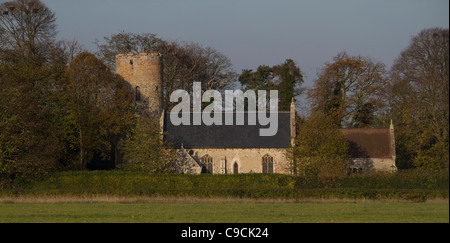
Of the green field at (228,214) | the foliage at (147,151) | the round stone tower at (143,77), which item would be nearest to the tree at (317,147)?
Answer: the foliage at (147,151)

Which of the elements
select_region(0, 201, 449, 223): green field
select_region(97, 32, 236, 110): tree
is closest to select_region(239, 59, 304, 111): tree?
select_region(97, 32, 236, 110): tree

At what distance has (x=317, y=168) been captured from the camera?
47.4m

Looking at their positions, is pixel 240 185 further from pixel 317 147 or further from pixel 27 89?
pixel 27 89

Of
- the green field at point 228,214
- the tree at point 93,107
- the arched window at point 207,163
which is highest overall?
the tree at point 93,107

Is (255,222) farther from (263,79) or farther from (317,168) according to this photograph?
(263,79)

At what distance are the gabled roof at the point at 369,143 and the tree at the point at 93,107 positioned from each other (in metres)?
17.0

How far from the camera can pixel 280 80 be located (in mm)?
78625

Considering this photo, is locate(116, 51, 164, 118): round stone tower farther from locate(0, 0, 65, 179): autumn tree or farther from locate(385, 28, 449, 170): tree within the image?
locate(385, 28, 449, 170): tree

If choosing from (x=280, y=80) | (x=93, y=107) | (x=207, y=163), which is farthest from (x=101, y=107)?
(x=280, y=80)

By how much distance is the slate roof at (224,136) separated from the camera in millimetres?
57000

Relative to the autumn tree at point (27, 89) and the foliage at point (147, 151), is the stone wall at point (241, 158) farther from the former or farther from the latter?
the autumn tree at point (27, 89)

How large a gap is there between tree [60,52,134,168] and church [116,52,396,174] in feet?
11.9

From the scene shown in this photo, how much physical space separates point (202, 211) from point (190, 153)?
2963 centimetres

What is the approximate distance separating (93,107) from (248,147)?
12045 mm
